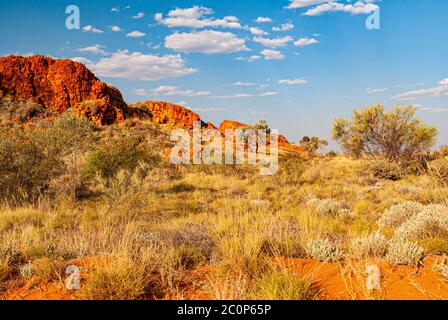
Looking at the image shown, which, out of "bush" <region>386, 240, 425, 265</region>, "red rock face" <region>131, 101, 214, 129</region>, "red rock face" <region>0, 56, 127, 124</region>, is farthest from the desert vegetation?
"red rock face" <region>131, 101, 214, 129</region>

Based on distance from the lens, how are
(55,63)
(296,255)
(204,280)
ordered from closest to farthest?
(204,280) < (296,255) < (55,63)

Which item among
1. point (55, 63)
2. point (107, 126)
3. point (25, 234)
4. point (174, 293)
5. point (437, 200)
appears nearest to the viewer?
point (174, 293)

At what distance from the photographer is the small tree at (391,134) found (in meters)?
21.0

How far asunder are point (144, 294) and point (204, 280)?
76 cm

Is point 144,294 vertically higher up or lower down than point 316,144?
lower down

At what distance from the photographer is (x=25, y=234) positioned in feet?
19.8

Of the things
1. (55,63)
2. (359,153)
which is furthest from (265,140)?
(55,63)

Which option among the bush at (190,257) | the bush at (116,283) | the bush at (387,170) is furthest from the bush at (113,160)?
the bush at (387,170)

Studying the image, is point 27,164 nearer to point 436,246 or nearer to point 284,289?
point 284,289

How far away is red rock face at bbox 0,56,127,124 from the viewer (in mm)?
38125

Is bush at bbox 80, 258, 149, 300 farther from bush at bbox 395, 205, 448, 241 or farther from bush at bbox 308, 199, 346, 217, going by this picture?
bush at bbox 308, 199, 346, 217

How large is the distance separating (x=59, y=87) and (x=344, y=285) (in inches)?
1685

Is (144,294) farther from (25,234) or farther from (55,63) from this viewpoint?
(55,63)
